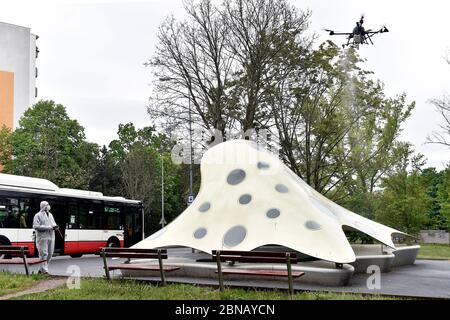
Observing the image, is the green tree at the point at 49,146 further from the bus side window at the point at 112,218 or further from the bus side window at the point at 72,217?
the bus side window at the point at 72,217

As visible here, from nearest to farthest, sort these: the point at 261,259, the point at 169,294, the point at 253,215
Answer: the point at 169,294
the point at 261,259
the point at 253,215

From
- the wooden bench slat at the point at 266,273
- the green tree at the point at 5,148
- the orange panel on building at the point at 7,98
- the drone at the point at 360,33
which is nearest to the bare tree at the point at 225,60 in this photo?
the drone at the point at 360,33

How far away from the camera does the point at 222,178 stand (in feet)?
51.3

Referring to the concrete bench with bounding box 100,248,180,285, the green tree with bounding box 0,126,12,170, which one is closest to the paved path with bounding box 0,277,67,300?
the concrete bench with bounding box 100,248,180,285

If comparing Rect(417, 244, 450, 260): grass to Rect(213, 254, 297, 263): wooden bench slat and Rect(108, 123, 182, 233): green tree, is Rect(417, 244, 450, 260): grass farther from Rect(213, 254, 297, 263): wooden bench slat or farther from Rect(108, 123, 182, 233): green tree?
Rect(108, 123, 182, 233): green tree

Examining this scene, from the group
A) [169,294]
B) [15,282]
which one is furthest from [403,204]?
[15,282]

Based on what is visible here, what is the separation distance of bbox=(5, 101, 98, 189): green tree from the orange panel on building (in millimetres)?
10941

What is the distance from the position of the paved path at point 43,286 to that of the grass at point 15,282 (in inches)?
6.9

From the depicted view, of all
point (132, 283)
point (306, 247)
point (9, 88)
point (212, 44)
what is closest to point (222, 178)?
point (306, 247)

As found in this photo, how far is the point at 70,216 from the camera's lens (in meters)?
22.0

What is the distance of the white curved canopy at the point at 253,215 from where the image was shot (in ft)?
41.2

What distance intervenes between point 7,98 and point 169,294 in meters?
53.1

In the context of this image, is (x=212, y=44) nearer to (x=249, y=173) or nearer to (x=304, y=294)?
(x=249, y=173)

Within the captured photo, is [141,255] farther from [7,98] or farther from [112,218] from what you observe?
A: [7,98]
